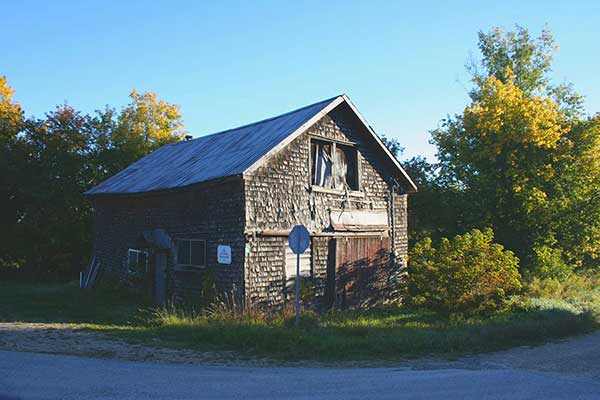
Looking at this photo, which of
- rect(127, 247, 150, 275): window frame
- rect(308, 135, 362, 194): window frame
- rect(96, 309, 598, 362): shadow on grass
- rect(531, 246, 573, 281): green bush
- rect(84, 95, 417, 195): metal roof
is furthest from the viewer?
rect(531, 246, 573, 281): green bush

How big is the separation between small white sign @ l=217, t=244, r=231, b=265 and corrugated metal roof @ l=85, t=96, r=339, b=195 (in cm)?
190

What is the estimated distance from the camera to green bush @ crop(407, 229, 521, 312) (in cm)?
1484

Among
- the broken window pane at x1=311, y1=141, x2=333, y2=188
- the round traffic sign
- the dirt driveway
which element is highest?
the broken window pane at x1=311, y1=141, x2=333, y2=188

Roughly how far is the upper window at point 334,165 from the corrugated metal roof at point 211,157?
122 cm

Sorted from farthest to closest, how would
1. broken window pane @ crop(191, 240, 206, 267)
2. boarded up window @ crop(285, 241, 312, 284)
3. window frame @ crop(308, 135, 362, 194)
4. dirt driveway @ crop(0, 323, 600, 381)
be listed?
1. window frame @ crop(308, 135, 362, 194)
2. broken window pane @ crop(191, 240, 206, 267)
3. boarded up window @ crop(285, 241, 312, 284)
4. dirt driveway @ crop(0, 323, 600, 381)

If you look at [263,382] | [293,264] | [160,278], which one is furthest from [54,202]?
[263,382]

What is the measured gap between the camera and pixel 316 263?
600 inches

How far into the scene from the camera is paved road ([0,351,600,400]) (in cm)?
642

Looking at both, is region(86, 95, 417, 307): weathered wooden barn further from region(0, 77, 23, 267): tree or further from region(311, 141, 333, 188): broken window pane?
region(0, 77, 23, 267): tree

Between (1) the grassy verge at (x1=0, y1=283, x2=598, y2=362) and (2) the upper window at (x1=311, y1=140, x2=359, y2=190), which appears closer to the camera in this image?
(1) the grassy verge at (x1=0, y1=283, x2=598, y2=362)

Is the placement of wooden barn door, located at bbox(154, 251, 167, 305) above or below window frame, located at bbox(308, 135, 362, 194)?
below

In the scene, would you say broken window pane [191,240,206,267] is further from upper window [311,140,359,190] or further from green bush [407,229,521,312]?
green bush [407,229,521,312]

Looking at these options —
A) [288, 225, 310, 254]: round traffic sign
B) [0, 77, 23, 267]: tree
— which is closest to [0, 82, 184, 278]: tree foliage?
[0, 77, 23, 267]: tree

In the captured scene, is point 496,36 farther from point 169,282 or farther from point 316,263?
point 169,282
